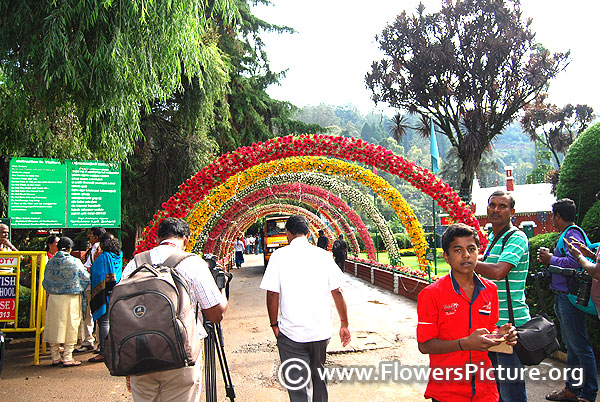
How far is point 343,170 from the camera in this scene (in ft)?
37.5

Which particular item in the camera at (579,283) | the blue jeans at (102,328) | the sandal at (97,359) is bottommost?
the sandal at (97,359)

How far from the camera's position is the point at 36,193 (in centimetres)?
991

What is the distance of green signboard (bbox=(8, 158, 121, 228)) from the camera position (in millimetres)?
9773

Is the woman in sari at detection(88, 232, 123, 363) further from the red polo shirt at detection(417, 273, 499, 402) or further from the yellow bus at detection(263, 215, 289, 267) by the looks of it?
the yellow bus at detection(263, 215, 289, 267)

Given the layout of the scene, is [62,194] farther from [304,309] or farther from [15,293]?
[304,309]

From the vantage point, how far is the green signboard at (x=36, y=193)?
382 inches

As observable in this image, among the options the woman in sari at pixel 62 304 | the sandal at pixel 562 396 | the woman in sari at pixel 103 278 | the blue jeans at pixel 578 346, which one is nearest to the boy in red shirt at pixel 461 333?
the blue jeans at pixel 578 346

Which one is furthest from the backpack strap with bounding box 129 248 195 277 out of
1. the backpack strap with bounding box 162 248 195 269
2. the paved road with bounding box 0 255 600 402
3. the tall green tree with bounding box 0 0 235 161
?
the tall green tree with bounding box 0 0 235 161

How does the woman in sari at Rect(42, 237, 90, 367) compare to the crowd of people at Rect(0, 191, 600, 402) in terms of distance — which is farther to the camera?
the woman in sari at Rect(42, 237, 90, 367)

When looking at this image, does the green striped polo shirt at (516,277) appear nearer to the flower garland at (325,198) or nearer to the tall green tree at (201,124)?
the tall green tree at (201,124)

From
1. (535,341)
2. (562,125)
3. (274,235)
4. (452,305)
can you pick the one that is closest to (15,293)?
(452,305)

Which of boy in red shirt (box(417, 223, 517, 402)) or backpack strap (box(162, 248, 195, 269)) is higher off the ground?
backpack strap (box(162, 248, 195, 269))

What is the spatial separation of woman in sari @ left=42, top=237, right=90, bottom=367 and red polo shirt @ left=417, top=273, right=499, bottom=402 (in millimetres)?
5136

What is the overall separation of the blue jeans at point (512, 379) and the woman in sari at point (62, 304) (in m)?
5.26
